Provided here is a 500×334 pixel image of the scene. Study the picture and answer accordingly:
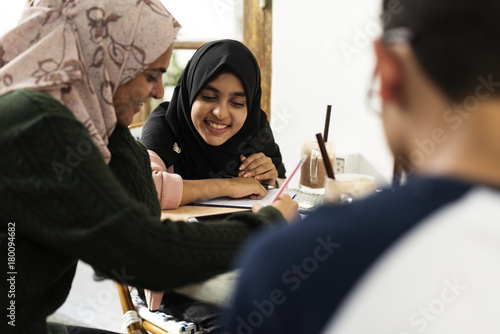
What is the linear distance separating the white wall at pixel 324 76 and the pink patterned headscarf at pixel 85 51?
1.88 m

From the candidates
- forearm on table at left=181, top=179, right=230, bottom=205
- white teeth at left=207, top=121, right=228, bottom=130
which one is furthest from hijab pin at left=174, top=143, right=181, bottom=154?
forearm on table at left=181, top=179, right=230, bottom=205

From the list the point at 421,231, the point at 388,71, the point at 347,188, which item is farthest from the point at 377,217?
the point at 347,188

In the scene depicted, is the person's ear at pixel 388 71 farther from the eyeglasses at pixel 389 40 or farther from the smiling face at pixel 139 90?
the smiling face at pixel 139 90

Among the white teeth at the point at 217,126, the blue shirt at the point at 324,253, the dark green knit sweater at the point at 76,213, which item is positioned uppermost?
the blue shirt at the point at 324,253

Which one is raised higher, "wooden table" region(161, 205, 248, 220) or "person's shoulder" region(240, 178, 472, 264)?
"person's shoulder" region(240, 178, 472, 264)

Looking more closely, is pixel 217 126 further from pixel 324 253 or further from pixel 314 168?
pixel 324 253

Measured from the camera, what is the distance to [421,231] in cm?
44

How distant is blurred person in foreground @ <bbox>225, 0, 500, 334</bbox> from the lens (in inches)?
17.1

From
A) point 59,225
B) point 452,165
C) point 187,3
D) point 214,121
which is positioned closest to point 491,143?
point 452,165

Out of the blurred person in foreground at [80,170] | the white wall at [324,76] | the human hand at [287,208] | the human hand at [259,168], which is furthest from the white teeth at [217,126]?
the white wall at [324,76]

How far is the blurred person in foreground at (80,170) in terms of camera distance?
2.83ft

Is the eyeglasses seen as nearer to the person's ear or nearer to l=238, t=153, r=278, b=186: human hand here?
the person's ear

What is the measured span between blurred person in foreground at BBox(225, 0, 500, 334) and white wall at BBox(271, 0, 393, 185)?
2.40 m

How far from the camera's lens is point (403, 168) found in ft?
1.90
